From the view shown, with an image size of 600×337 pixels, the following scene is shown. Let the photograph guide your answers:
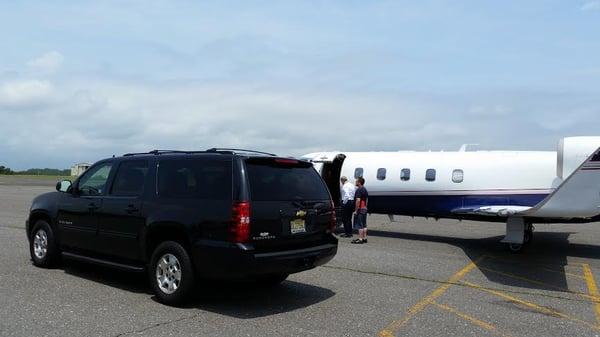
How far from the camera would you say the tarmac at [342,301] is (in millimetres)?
6172

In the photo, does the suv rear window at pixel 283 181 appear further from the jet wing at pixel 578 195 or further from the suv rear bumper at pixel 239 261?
the jet wing at pixel 578 195

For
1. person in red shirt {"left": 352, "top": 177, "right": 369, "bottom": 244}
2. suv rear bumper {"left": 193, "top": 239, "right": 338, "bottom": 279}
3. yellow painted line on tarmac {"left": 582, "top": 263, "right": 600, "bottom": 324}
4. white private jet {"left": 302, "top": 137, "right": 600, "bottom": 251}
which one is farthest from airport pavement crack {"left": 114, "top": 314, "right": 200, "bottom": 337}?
person in red shirt {"left": 352, "top": 177, "right": 369, "bottom": 244}

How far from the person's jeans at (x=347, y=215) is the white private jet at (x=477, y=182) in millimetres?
1084

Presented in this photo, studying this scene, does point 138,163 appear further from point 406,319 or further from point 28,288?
point 406,319

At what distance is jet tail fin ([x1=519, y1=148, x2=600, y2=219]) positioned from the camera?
31.4 ft

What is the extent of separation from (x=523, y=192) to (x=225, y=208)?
9785 mm

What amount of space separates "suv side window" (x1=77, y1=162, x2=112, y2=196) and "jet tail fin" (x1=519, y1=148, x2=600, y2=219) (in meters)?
7.63

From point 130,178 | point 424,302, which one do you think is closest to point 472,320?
point 424,302

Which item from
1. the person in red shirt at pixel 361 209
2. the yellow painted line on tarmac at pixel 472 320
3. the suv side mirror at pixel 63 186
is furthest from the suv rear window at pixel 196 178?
the person in red shirt at pixel 361 209

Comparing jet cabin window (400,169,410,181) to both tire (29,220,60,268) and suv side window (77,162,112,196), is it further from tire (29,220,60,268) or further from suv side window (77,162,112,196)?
tire (29,220,60,268)

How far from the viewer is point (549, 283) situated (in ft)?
30.4

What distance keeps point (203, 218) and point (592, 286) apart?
261 inches

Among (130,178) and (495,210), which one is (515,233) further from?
(130,178)

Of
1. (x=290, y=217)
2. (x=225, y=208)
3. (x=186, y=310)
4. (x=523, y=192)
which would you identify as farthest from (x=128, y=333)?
(x=523, y=192)
